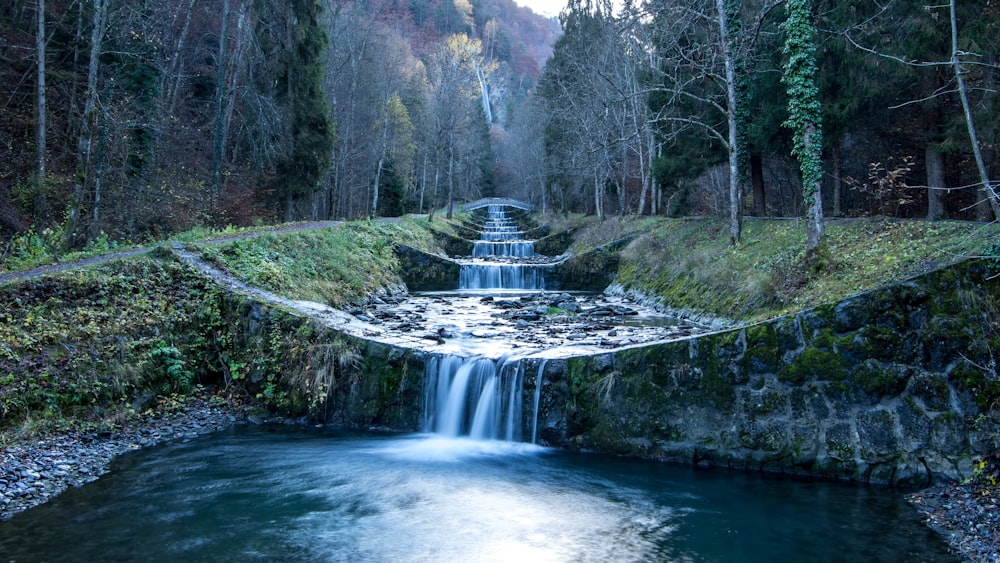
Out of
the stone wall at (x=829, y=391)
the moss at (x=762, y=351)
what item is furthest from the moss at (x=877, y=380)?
the moss at (x=762, y=351)

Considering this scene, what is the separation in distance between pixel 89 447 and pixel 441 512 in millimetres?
5218

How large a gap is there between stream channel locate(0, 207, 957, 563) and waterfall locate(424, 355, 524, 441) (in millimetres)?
24

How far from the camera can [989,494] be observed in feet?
23.1

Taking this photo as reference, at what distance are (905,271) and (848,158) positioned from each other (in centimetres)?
1494

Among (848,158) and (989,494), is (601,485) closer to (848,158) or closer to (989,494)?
(989,494)

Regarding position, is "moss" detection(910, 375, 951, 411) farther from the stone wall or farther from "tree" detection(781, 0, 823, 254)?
"tree" detection(781, 0, 823, 254)

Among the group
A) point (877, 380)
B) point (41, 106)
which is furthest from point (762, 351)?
point (41, 106)

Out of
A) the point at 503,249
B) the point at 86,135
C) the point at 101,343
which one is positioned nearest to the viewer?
the point at 101,343

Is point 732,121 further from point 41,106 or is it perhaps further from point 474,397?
point 41,106

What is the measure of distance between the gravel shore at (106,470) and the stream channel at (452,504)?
21 cm

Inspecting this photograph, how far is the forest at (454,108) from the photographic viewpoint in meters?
14.5

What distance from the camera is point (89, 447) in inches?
337

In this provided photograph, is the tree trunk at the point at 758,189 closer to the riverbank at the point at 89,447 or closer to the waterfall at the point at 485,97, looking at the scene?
the riverbank at the point at 89,447

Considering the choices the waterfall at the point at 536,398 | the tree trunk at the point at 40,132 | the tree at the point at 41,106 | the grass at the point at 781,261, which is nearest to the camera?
the grass at the point at 781,261
